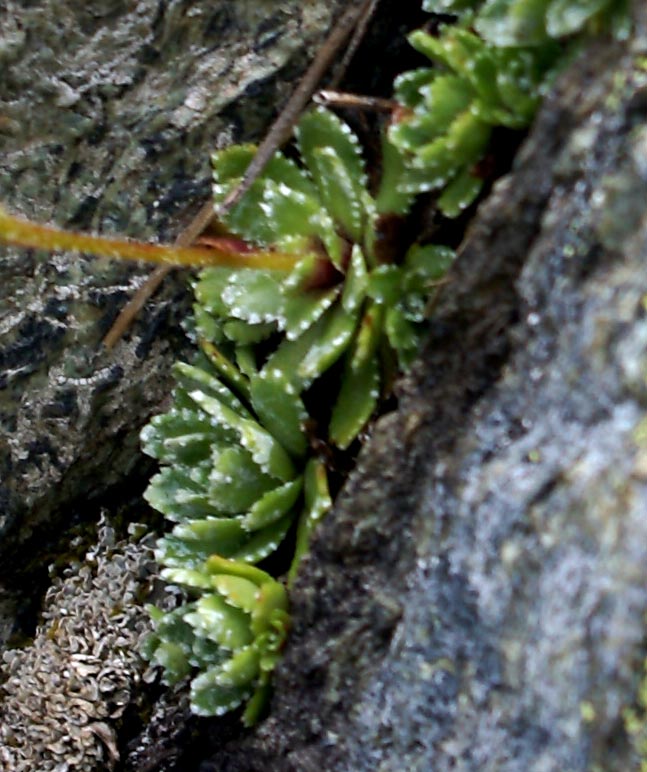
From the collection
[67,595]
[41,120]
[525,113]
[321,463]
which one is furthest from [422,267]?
[67,595]

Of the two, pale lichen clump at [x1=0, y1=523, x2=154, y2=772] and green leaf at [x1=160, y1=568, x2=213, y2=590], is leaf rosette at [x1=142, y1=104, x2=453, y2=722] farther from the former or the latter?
pale lichen clump at [x1=0, y1=523, x2=154, y2=772]

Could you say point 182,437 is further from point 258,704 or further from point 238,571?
point 258,704

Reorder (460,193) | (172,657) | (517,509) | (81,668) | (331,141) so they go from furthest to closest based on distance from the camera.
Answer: (81,668) < (172,657) < (331,141) < (460,193) < (517,509)

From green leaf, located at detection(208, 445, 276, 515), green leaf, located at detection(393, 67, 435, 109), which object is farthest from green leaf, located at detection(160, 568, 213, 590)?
green leaf, located at detection(393, 67, 435, 109)

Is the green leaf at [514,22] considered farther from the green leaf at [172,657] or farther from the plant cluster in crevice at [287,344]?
Answer: the green leaf at [172,657]

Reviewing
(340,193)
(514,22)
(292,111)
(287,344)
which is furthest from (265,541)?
(514,22)

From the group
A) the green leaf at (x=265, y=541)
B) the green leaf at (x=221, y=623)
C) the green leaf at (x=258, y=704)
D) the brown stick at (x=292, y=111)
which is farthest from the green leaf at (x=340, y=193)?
the green leaf at (x=258, y=704)

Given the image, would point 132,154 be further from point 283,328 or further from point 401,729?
point 401,729
